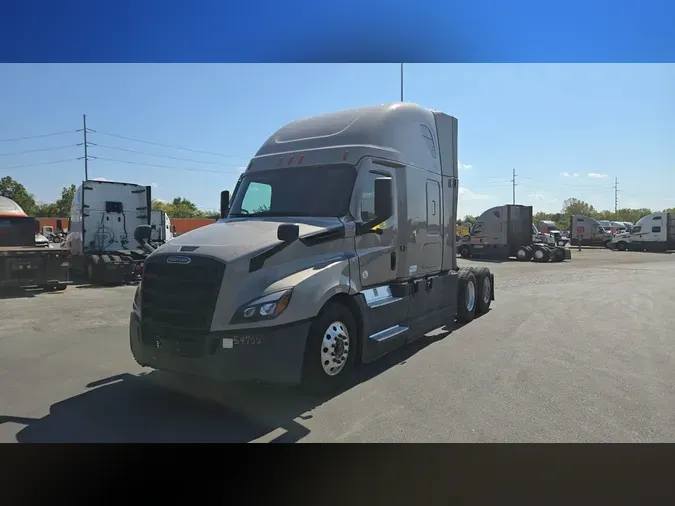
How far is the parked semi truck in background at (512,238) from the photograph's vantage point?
27.7 m

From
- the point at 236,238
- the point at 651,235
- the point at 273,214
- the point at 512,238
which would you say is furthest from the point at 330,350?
the point at 651,235

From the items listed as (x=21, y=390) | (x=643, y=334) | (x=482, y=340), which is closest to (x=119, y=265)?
(x=21, y=390)

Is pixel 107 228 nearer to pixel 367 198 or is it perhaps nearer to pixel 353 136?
pixel 353 136

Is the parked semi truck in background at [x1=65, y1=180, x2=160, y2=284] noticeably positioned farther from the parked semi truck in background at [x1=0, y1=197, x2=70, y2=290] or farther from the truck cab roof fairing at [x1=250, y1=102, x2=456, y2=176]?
the truck cab roof fairing at [x1=250, y1=102, x2=456, y2=176]

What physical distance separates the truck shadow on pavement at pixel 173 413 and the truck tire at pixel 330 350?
0.20 meters

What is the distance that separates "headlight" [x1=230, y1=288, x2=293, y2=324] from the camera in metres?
4.84

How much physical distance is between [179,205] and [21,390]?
3306cm

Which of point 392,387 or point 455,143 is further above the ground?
point 455,143

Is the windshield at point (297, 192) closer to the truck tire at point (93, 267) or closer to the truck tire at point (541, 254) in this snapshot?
the truck tire at point (93, 267)

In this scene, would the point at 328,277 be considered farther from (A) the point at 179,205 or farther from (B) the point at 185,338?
(A) the point at 179,205

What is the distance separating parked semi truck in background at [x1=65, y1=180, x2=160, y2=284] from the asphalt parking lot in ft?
22.8

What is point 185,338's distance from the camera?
4.95 metres

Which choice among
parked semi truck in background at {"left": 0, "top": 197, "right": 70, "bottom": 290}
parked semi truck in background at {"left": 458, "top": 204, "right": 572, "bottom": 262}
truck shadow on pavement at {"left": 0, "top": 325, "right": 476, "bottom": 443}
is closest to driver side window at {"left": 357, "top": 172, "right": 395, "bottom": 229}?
truck shadow on pavement at {"left": 0, "top": 325, "right": 476, "bottom": 443}

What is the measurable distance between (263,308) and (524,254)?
2608 centimetres
